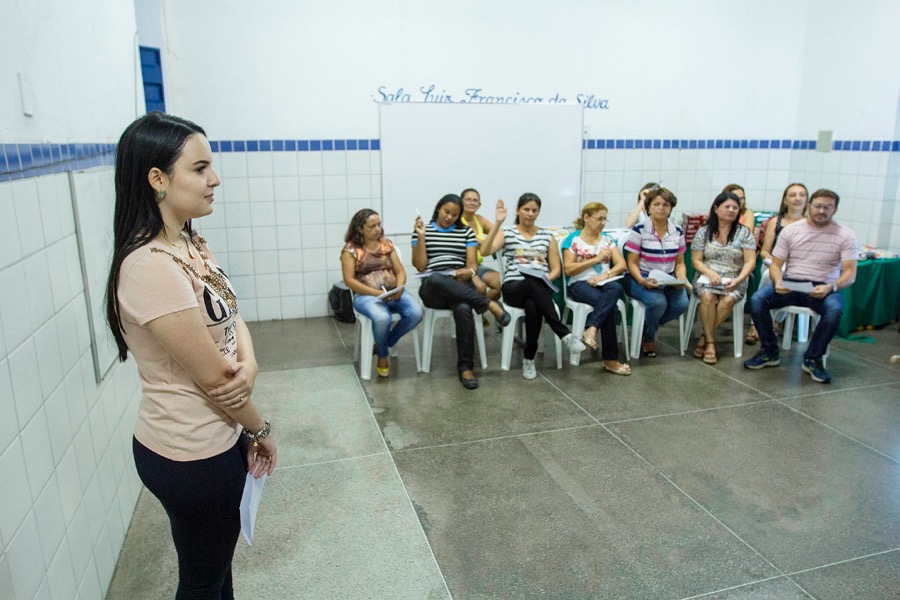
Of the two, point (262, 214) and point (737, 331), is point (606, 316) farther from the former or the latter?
point (262, 214)

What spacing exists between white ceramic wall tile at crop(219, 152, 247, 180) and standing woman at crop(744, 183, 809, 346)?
4067 mm

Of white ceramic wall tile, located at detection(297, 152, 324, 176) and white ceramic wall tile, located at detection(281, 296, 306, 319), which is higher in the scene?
white ceramic wall tile, located at detection(297, 152, 324, 176)

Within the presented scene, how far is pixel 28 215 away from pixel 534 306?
304 cm

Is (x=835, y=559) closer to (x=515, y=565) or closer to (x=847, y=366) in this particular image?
(x=515, y=565)

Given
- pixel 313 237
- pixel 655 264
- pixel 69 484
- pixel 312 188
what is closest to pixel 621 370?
pixel 655 264

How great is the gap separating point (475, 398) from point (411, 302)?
80 centimetres

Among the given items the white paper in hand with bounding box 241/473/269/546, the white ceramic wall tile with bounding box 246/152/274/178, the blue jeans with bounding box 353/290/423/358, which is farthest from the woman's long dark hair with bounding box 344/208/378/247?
the white paper in hand with bounding box 241/473/269/546

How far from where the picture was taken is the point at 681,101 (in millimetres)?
6152

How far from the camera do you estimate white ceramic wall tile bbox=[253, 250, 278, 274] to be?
17.7ft

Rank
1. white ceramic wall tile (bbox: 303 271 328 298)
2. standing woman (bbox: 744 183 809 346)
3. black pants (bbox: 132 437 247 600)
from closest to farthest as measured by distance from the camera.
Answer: black pants (bbox: 132 437 247 600), standing woman (bbox: 744 183 809 346), white ceramic wall tile (bbox: 303 271 328 298)

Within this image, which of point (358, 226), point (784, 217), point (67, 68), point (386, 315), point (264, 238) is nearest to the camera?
point (67, 68)

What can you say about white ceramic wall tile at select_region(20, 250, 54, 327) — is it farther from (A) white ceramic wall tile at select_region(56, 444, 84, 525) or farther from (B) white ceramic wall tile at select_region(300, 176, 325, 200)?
(B) white ceramic wall tile at select_region(300, 176, 325, 200)

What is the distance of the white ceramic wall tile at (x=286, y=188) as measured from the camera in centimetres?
531

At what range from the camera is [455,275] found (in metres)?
4.28
